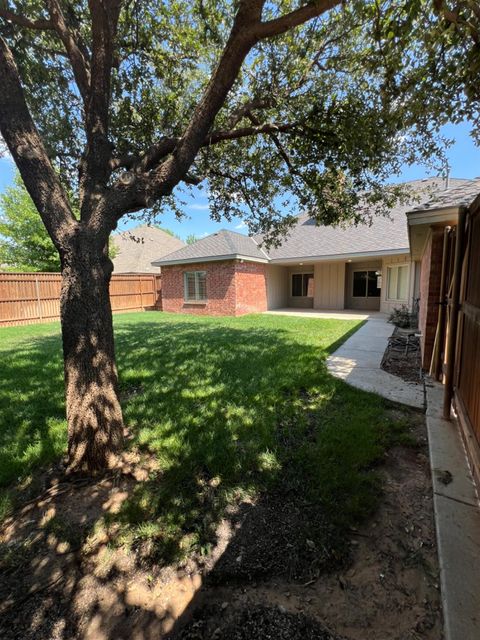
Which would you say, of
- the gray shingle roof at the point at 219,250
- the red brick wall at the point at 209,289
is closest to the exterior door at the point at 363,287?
the gray shingle roof at the point at 219,250

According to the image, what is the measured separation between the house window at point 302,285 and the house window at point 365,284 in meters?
2.52

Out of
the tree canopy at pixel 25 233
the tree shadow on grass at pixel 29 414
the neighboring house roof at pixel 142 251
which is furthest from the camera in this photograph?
the neighboring house roof at pixel 142 251

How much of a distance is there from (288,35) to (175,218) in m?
3.95

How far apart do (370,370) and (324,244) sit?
11.5 m

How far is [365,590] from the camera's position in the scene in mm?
1697

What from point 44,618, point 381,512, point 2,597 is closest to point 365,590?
point 381,512

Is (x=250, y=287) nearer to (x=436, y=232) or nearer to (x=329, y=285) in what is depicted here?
(x=329, y=285)

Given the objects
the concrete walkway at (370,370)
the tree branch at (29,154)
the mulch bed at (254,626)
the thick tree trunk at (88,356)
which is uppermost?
the tree branch at (29,154)

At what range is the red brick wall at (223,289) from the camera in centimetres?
1429

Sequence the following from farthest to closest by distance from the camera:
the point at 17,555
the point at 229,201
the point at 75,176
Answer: the point at 229,201 → the point at 75,176 → the point at 17,555

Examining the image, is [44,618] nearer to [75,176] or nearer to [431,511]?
[431,511]

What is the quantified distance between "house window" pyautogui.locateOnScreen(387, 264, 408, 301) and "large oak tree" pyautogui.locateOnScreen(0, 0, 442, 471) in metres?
8.46

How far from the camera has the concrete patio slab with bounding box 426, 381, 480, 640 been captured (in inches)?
59.4

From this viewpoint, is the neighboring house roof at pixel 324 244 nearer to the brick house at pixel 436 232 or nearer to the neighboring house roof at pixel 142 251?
the brick house at pixel 436 232
